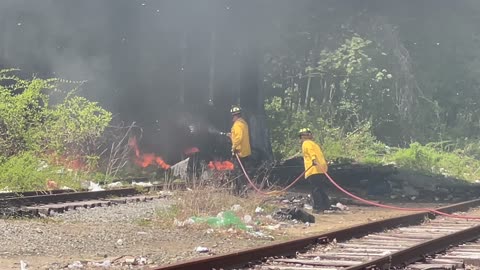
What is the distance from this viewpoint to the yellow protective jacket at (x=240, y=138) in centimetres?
1346

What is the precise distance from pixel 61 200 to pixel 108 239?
4.01 metres

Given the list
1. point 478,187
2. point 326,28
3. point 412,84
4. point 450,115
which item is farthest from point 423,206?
point 450,115

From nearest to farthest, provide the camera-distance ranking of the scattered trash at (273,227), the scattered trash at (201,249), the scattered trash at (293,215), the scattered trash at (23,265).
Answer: the scattered trash at (23,265), the scattered trash at (201,249), the scattered trash at (273,227), the scattered trash at (293,215)

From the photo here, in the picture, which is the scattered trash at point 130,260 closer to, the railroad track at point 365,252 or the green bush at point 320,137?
the railroad track at point 365,252

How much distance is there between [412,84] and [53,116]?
17253 mm

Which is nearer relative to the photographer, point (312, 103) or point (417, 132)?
point (312, 103)

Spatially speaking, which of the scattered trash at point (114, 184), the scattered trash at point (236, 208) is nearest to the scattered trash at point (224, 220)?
the scattered trash at point (236, 208)

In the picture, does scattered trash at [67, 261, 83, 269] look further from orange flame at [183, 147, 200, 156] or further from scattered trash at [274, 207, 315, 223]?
orange flame at [183, 147, 200, 156]

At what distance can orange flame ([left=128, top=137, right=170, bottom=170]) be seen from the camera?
18703 millimetres

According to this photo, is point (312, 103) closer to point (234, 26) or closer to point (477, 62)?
point (477, 62)

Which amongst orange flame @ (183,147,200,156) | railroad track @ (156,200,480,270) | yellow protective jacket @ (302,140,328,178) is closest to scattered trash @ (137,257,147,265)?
→ railroad track @ (156,200,480,270)

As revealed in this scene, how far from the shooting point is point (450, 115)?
36.0 metres

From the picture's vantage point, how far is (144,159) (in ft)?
62.2

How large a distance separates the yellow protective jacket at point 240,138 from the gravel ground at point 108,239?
8.34 feet
